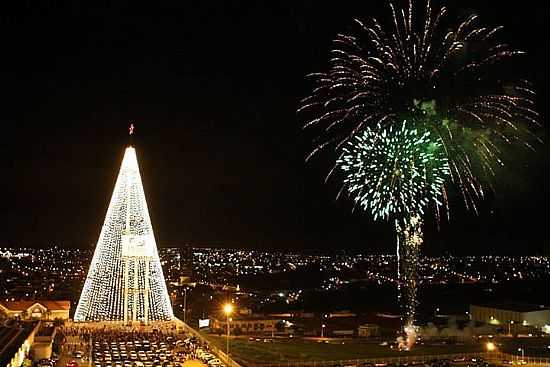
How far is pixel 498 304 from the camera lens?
120ft

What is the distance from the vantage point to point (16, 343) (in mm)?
18547

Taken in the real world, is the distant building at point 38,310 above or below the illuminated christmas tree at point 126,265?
below

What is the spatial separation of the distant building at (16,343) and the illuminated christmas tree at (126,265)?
15.1 ft

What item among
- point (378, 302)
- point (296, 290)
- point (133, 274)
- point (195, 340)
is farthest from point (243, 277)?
point (195, 340)

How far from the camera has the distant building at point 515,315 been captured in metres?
33.2

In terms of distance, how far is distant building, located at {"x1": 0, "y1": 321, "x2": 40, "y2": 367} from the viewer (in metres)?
16.6

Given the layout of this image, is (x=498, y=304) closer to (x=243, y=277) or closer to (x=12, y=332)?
(x=12, y=332)

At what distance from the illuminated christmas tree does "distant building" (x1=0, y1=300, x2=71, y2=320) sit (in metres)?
2.06

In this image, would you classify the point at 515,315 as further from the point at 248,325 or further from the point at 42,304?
the point at 42,304

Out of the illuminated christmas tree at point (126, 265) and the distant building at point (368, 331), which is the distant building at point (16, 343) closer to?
the illuminated christmas tree at point (126, 265)

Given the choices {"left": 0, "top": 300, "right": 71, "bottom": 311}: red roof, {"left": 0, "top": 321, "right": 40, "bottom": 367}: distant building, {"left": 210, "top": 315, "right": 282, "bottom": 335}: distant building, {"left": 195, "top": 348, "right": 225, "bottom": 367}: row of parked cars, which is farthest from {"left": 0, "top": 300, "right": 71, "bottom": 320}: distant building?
{"left": 195, "top": 348, "right": 225, "bottom": 367}: row of parked cars

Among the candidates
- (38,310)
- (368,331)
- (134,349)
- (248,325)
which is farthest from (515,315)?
(38,310)

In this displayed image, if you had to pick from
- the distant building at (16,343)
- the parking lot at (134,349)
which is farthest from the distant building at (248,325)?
the distant building at (16,343)

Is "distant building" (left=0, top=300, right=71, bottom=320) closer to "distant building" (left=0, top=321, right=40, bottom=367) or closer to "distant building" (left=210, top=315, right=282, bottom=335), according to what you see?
"distant building" (left=210, top=315, right=282, bottom=335)
